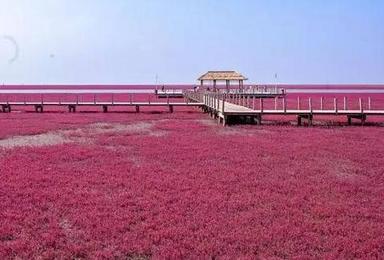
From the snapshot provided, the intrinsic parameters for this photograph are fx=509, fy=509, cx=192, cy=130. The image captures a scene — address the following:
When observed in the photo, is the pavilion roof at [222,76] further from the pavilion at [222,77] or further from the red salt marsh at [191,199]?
the red salt marsh at [191,199]

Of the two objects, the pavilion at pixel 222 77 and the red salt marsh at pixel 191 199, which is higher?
the pavilion at pixel 222 77

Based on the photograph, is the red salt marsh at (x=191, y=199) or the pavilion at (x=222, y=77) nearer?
the red salt marsh at (x=191, y=199)

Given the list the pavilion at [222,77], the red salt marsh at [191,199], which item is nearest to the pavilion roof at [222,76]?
the pavilion at [222,77]

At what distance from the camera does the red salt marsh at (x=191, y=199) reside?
8828mm

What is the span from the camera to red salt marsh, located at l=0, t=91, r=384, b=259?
883cm

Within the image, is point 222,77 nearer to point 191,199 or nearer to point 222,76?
point 222,76

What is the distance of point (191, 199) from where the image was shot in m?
12.1

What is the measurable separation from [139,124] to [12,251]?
2531 cm

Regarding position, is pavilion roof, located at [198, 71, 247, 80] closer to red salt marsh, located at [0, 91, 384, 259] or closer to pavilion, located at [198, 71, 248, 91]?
pavilion, located at [198, 71, 248, 91]

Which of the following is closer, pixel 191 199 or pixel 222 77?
pixel 191 199

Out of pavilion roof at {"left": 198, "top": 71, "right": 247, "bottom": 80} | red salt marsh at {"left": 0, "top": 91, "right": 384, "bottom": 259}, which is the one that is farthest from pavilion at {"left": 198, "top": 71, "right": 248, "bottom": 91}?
red salt marsh at {"left": 0, "top": 91, "right": 384, "bottom": 259}

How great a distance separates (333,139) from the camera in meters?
24.5

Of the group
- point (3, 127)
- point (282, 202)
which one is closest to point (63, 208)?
point (282, 202)

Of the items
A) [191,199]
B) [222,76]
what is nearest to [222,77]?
[222,76]
